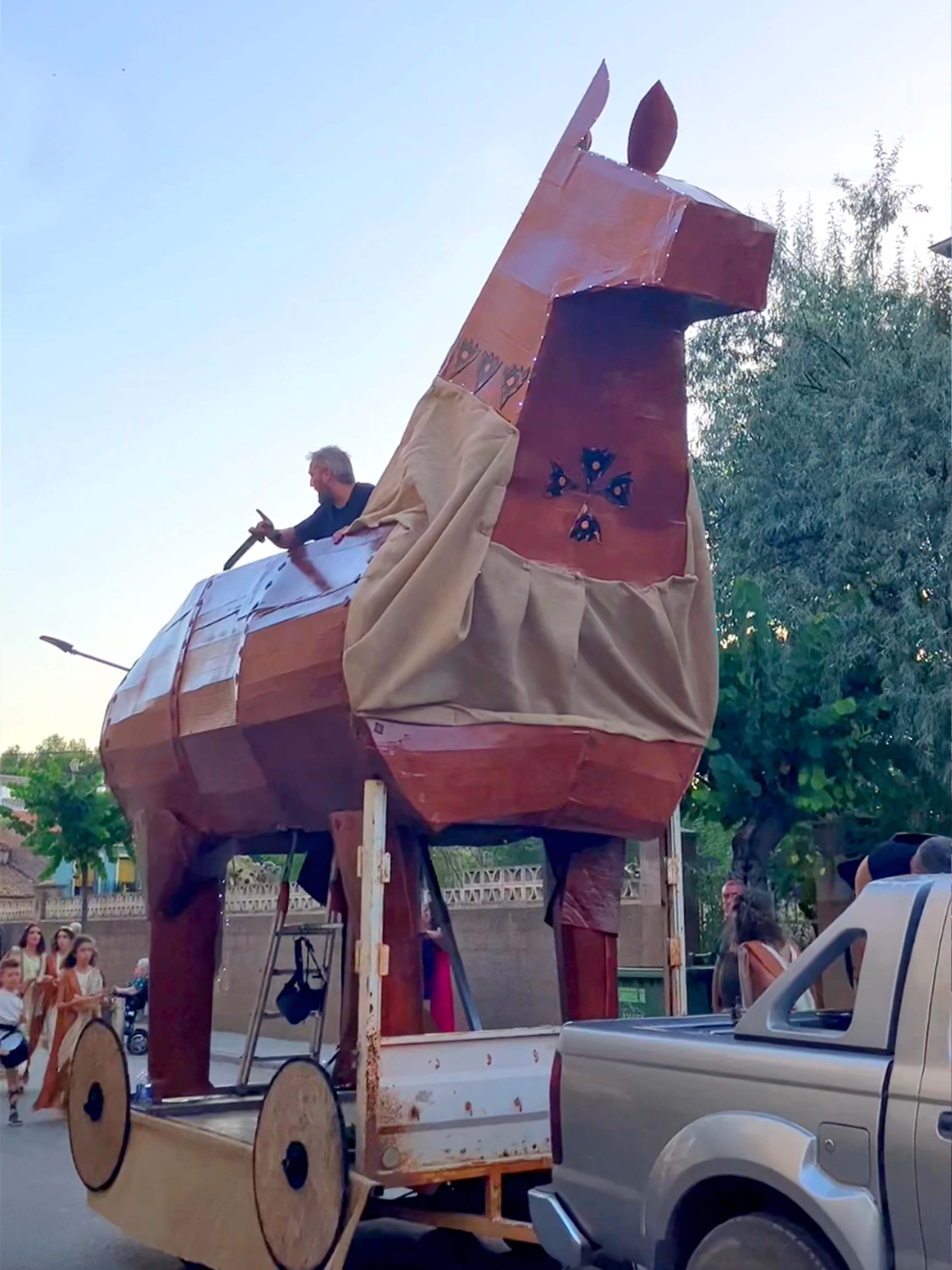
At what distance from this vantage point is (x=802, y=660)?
12836mm

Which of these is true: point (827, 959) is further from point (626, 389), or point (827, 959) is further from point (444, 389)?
point (444, 389)

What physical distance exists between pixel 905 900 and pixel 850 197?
55.5 feet

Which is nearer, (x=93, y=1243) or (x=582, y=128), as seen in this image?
(x=582, y=128)

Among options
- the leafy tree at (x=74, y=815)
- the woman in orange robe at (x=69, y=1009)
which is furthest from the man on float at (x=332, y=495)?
the leafy tree at (x=74, y=815)

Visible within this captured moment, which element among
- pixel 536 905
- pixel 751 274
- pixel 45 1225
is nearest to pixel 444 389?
pixel 751 274

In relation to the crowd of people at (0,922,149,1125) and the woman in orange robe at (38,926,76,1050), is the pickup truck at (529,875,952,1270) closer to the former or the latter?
the crowd of people at (0,922,149,1125)

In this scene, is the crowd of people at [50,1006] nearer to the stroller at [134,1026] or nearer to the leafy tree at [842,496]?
the stroller at [134,1026]

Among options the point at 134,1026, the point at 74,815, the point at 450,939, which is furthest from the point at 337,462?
the point at 74,815

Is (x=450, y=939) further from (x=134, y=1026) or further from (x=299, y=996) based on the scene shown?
(x=134, y=1026)

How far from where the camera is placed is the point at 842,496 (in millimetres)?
15156

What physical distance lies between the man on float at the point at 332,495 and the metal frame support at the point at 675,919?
2.04 metres

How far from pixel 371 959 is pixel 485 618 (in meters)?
1.33

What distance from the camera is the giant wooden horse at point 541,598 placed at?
5.14m

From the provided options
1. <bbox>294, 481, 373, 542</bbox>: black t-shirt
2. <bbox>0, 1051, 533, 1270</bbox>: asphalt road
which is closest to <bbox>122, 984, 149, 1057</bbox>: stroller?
<bbox>0, 1051, 533, 1270</bbox>: asphalt road
